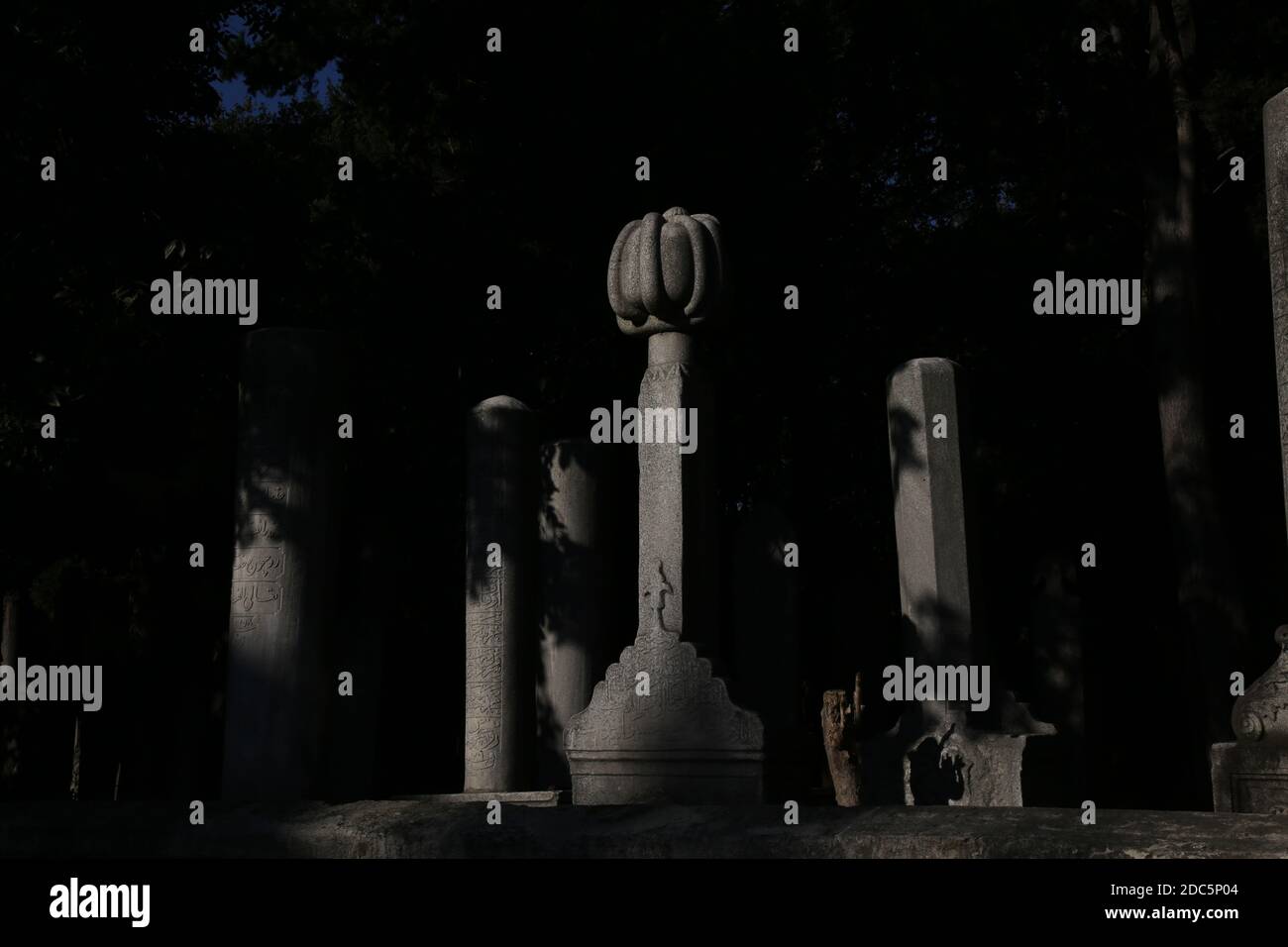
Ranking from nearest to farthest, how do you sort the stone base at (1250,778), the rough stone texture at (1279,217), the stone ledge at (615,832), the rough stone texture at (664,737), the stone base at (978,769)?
the stone ledge at (615,832)
the stone base at (1250,778)
the rough stone texture at (1279,217)
the rough stone texture at (664,737)
the stone base at (978,769)

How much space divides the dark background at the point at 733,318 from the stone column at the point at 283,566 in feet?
7.80

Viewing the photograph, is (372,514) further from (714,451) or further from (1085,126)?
(1085,126)

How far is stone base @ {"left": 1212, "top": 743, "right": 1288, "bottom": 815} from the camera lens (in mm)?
7594

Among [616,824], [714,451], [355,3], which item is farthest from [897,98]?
[616,824]

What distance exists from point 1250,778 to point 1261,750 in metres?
0.16

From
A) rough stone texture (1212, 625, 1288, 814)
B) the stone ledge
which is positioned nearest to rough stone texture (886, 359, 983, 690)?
rough stone texture (1212, 625, 1288, 814)

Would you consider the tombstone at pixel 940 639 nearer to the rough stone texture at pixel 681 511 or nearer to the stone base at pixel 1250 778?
the rough stone texture at pixel 681 511

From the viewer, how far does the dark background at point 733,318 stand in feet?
43.0

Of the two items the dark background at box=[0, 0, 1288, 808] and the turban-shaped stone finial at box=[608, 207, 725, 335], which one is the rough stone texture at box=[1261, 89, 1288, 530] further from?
the dark background at box=[0, 0, 1288, 808]

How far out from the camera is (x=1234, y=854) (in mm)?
6023

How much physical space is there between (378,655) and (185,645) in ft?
7.88

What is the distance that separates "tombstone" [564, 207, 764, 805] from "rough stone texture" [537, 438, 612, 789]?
2.28 m

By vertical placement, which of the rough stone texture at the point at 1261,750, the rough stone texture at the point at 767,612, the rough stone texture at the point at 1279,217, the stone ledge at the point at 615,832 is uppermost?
the rough stone texture at the point at 1279,217

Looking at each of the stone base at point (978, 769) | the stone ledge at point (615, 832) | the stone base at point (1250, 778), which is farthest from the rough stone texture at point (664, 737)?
the stone base at point (1250, 778)
